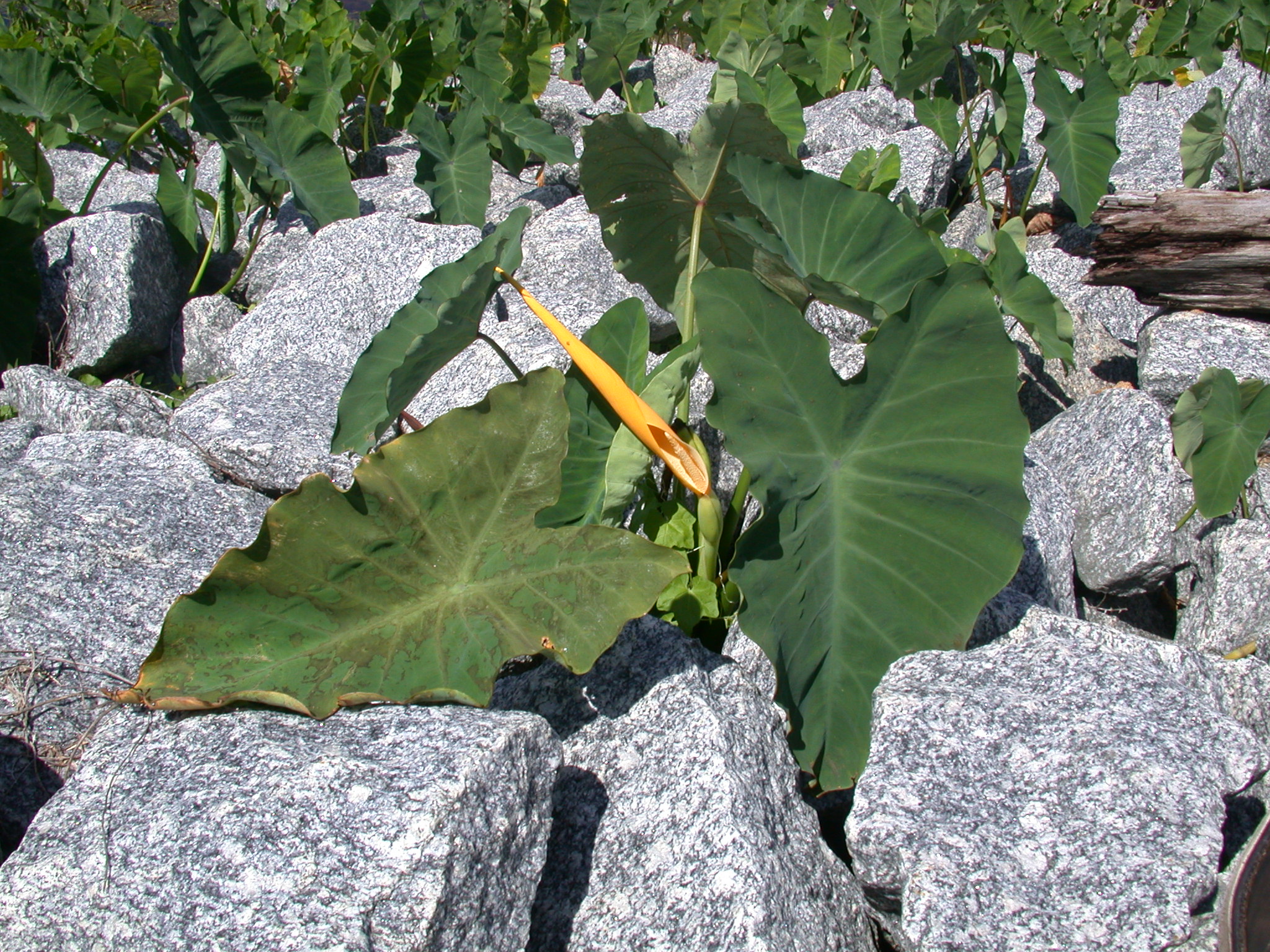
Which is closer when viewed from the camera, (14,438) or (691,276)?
(691,276)

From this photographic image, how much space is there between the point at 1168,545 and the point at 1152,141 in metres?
2.65

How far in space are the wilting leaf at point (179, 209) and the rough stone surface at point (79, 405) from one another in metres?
0.93

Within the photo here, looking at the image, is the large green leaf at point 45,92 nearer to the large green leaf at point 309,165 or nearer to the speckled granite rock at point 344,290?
the large green leaf at point 309,165

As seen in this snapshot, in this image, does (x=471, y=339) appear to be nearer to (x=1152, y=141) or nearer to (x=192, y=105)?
(x=192, y=105)

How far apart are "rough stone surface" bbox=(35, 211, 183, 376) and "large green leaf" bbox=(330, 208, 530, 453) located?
6.30 feet

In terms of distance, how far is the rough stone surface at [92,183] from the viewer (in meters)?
4.11

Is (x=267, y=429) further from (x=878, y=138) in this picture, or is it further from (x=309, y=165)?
(x=878, y=138)

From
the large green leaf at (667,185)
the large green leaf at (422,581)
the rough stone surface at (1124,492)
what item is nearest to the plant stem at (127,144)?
the large green leaf at (667,185)

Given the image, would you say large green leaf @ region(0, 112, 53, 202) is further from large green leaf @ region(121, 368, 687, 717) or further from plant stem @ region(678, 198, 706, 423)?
large green leaf @ region(121, 368, 687, 717)

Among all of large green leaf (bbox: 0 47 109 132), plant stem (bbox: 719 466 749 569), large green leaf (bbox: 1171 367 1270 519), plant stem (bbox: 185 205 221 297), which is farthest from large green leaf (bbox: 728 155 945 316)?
large green leaf (bbox: 0 47 109 132)

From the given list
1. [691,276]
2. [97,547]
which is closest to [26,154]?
[97,547]

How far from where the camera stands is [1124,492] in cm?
239

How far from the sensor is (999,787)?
138 centimetres

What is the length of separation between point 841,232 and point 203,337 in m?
2.61
